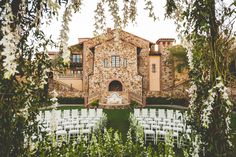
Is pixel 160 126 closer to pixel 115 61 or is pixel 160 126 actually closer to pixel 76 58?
pixel 115 61

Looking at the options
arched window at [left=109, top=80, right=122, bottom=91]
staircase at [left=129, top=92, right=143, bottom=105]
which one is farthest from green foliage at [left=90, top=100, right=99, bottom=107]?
staircase at [left=129, top=92, right=143, bottom=105]

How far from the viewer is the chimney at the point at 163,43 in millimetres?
36000

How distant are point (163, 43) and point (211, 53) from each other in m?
34.5

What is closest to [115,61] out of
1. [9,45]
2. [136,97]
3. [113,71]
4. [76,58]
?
[113,71]

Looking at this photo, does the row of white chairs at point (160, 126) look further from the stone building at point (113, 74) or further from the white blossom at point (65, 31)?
the stone building at point (113, 74)

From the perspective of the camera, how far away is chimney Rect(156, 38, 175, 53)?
36000 mm

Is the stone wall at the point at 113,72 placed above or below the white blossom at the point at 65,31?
above

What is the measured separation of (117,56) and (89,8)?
26.8m

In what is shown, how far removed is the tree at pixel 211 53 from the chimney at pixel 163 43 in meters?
33.0

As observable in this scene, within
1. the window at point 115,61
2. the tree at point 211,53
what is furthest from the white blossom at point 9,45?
the window at point 115,61

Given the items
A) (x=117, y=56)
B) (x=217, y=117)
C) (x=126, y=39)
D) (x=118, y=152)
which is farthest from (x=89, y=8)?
(x=126, y=39)

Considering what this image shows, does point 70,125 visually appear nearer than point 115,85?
Yes

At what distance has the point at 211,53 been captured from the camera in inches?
118

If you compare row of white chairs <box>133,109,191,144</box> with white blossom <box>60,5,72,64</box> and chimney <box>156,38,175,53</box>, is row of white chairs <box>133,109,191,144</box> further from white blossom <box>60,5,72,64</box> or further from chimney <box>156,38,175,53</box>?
chimney <box>156,38,175,53</box>
